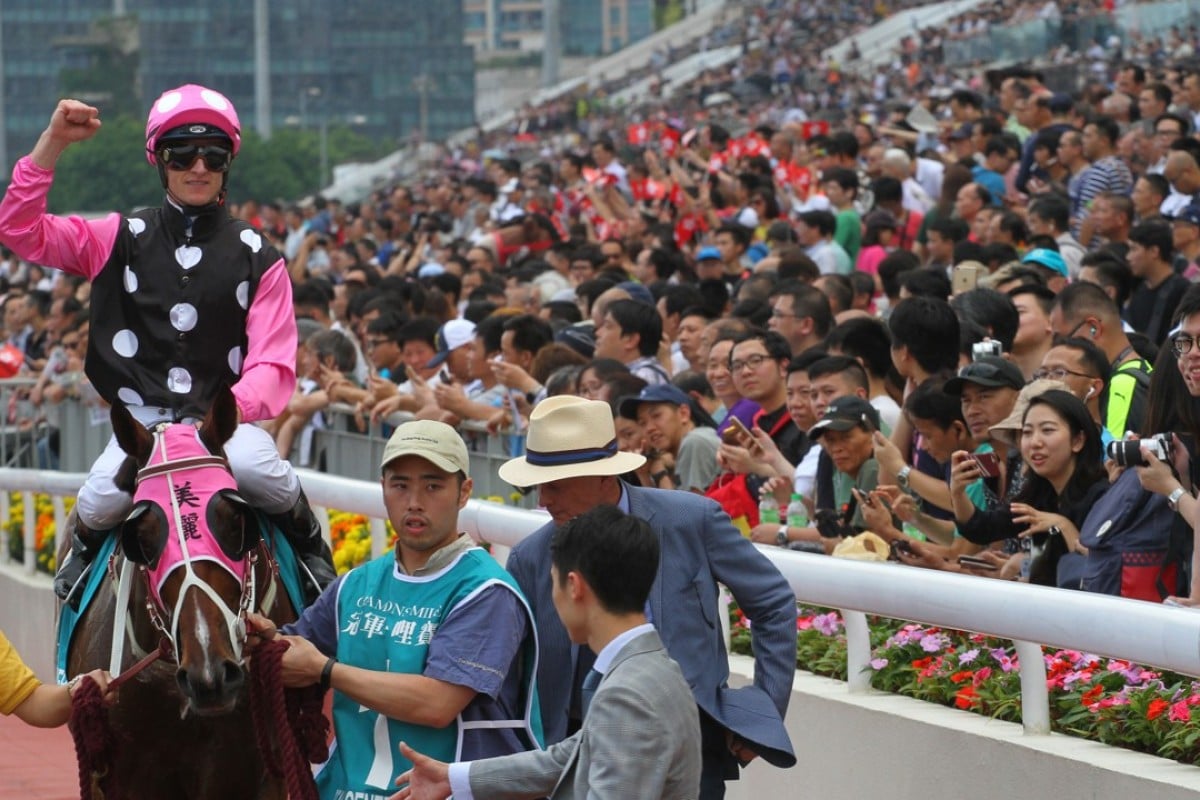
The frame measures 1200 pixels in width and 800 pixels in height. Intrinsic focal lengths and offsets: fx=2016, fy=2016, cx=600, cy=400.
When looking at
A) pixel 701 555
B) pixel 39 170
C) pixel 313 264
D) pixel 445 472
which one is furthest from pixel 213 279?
pixel 313 264

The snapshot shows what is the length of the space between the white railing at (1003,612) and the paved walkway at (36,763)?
2.76 m

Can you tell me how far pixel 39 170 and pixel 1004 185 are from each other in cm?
995

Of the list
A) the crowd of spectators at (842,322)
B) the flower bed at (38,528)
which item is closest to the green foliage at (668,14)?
the crowd of spectators at (842,322)

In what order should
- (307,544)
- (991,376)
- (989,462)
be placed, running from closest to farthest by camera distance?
(307,544), (989,462), (991,376)

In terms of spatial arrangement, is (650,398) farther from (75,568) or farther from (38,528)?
(38,528)

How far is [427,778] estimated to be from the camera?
4082mm

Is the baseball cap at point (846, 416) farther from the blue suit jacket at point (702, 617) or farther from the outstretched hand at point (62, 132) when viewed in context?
the outstretched hand at point (62, 132)

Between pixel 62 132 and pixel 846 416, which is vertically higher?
pixel 62 132

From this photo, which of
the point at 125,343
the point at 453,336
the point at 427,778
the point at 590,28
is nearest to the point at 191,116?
the point at 125,343

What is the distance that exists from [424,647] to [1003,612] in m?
1.47

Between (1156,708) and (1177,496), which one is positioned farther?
(1177,496)

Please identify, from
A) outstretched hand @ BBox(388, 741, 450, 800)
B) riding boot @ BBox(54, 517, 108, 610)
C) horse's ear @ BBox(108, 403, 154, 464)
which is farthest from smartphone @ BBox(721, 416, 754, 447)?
outstretched hand @ BBox(388, 741, 450, 800)

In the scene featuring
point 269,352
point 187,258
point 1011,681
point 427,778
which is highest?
point 187,258

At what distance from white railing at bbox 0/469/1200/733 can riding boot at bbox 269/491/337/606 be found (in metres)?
0.77
